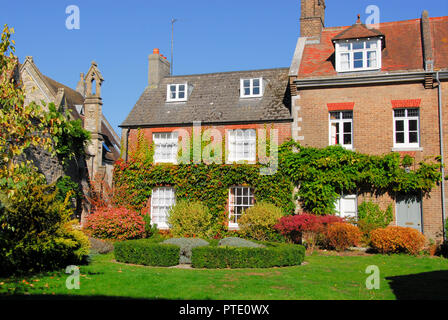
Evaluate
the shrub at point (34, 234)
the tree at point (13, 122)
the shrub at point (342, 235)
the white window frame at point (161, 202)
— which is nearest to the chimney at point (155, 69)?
the white window frame at point (161, 202)

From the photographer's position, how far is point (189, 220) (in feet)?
72.4

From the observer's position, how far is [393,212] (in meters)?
21.1

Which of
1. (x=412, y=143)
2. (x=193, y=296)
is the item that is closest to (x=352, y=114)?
(x=412, y=143)

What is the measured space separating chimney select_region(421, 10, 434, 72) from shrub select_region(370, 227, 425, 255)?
8.15m

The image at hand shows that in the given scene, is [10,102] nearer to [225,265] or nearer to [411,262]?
[225,265]

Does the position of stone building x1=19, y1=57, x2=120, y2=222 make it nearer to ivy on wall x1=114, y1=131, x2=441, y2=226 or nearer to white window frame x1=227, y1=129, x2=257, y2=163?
ivy on wall x1=114, y1=131, x2=441, y2=226

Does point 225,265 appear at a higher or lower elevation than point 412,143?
lower

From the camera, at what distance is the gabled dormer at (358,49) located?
890 inches

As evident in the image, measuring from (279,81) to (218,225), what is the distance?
29.7ft

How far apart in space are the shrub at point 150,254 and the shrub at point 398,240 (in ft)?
28.4

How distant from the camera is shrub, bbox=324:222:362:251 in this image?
1873cm

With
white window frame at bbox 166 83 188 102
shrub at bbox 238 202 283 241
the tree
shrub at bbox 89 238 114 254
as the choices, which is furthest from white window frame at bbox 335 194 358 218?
the tree

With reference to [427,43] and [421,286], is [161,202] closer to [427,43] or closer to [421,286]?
[421,286]

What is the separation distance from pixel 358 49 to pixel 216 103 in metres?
8.27
